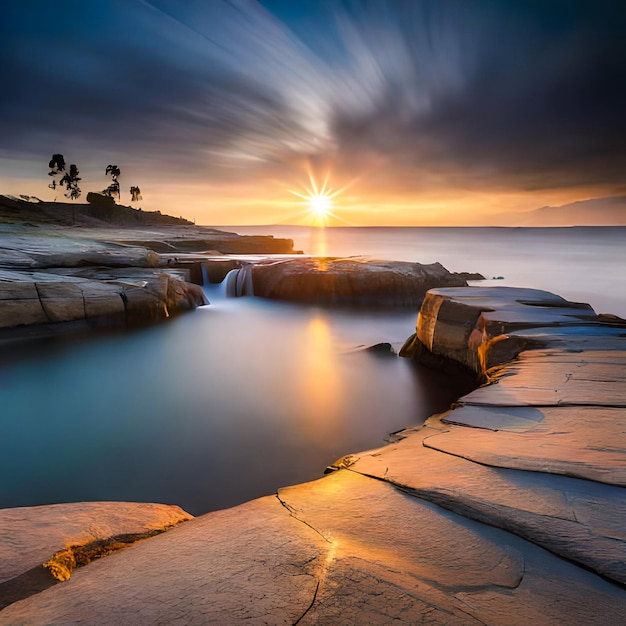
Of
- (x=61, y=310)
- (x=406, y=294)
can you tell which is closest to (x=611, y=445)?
(x=61, y=310)

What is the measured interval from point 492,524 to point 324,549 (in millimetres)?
855

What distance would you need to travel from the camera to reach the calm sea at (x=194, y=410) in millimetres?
4767

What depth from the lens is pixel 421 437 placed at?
132 inches

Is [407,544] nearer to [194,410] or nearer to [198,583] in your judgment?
[198,583]

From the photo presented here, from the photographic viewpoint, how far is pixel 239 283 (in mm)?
20469

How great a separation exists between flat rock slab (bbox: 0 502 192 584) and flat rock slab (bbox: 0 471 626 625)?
0.25 meters

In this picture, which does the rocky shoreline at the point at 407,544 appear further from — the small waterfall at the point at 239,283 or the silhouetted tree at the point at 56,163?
the silhouetted tree at the point at 56,163

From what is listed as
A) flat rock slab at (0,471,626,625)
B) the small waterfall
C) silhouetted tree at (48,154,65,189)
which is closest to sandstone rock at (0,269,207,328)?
the small waterfall

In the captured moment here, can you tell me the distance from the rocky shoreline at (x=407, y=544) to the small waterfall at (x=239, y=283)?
57.6 ft

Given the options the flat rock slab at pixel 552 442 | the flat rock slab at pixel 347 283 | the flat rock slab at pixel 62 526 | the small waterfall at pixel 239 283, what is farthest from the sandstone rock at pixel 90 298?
the flat rock slab at pixel 552 442

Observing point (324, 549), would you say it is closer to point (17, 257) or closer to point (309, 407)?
point (309, 407)

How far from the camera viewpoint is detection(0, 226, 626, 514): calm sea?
15.6 feet

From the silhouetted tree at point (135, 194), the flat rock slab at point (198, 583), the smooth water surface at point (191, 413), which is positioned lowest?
the smooth water surface at point (191, 413)

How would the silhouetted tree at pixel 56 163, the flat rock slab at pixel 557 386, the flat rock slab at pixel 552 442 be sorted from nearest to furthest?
the flat rock slab at pixel 552 442
the flat rock slab at pixel 557 386
the silhouetted tree at pixel 56 163
